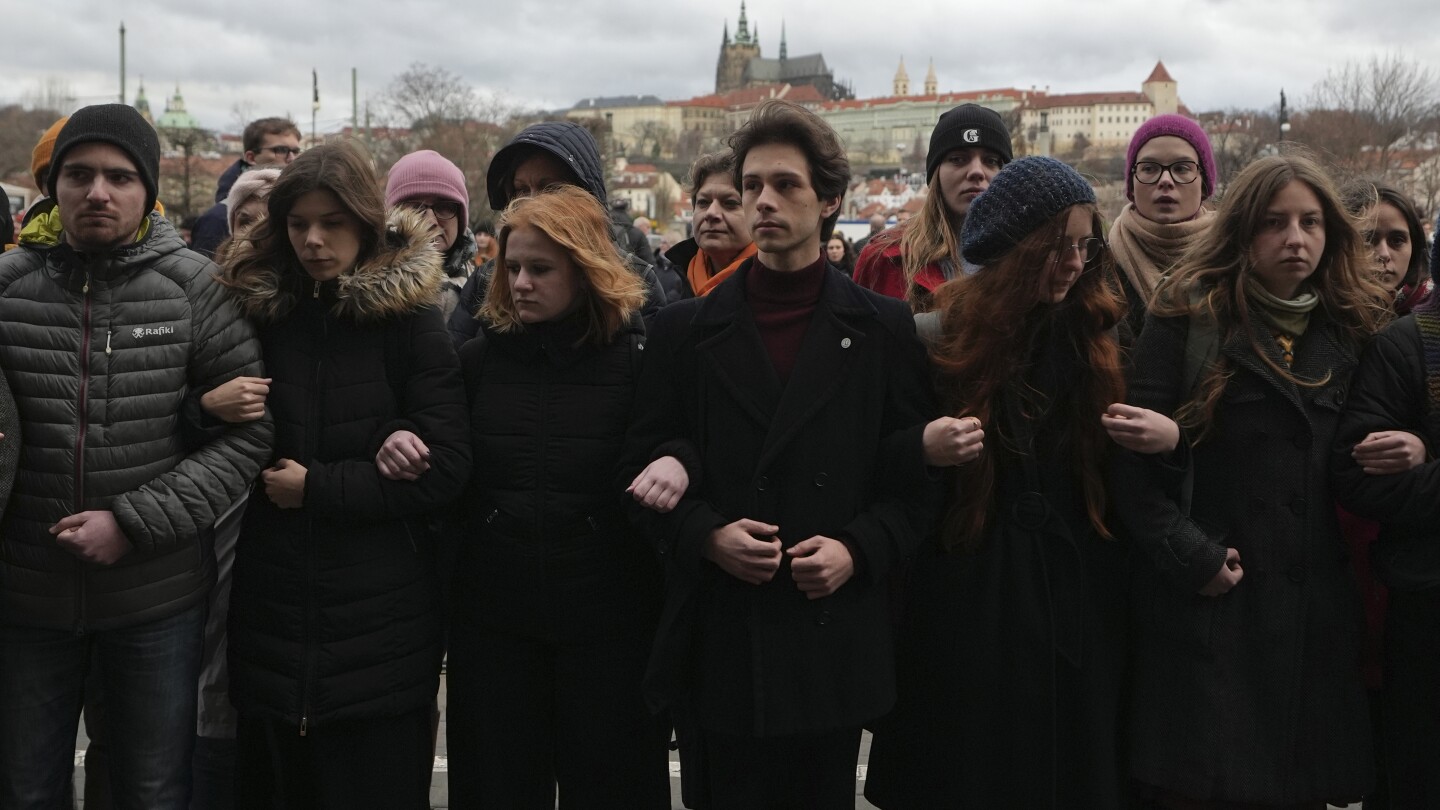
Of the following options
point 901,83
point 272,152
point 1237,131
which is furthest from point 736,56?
point 272,152

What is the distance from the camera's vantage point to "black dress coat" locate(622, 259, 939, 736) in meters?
2.94

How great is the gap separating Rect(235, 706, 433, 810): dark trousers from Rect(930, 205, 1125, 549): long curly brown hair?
5.36 ft

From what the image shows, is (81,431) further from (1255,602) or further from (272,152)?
(272,152)

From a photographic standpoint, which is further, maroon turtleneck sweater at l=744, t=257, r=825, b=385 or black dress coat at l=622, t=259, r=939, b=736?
maroon turtleneck sweater at l=744, t=257, r=825, b=385

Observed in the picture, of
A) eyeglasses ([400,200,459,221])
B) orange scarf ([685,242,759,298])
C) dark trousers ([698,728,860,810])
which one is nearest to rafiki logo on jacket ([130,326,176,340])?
eyeglasses ([400,200,459,221])

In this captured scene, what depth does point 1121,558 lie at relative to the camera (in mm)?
3227

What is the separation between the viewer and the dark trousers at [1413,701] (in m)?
3.03

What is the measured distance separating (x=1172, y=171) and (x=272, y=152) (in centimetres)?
467

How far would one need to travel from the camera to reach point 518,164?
13.0 feet

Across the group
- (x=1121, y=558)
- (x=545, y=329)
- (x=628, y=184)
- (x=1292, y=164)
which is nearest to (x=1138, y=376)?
(x=1121, y=558)

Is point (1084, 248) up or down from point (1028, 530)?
up

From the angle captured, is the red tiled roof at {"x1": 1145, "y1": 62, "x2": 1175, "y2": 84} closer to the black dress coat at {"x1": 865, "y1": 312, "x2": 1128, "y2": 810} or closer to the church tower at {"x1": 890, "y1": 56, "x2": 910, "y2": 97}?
the church tower at {"x1": 890, "y1": 56, "x2": 910, "y2": 97}

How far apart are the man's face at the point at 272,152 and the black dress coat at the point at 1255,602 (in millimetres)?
4954

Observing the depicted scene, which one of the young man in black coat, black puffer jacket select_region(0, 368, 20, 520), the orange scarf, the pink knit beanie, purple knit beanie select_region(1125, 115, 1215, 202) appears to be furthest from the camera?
the orange scarf
